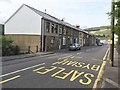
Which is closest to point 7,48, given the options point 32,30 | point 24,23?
point 32,30

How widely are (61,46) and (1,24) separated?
13417 mm

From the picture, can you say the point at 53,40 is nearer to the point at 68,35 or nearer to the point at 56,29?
the point at 56,29

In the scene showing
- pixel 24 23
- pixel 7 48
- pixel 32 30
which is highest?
pixel 24 23

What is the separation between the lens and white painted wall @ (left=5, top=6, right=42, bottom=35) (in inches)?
1518

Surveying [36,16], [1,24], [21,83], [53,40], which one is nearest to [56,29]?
[53,40]

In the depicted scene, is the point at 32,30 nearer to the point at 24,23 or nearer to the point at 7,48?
the point at 24,23

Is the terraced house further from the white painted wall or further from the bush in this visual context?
the bush

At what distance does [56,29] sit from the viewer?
45750 mm

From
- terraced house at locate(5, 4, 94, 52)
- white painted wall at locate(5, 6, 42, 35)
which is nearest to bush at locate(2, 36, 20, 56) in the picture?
terraced house at locate(5, 4, 94, 52)

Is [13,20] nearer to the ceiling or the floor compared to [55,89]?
nearer to the ceiling

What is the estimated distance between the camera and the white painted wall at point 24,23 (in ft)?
127

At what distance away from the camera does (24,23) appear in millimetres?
40406

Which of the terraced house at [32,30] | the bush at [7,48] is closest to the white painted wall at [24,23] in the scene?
the terraced house at [32,30]

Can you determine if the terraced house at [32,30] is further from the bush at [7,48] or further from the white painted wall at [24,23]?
the bush at [7,48]
